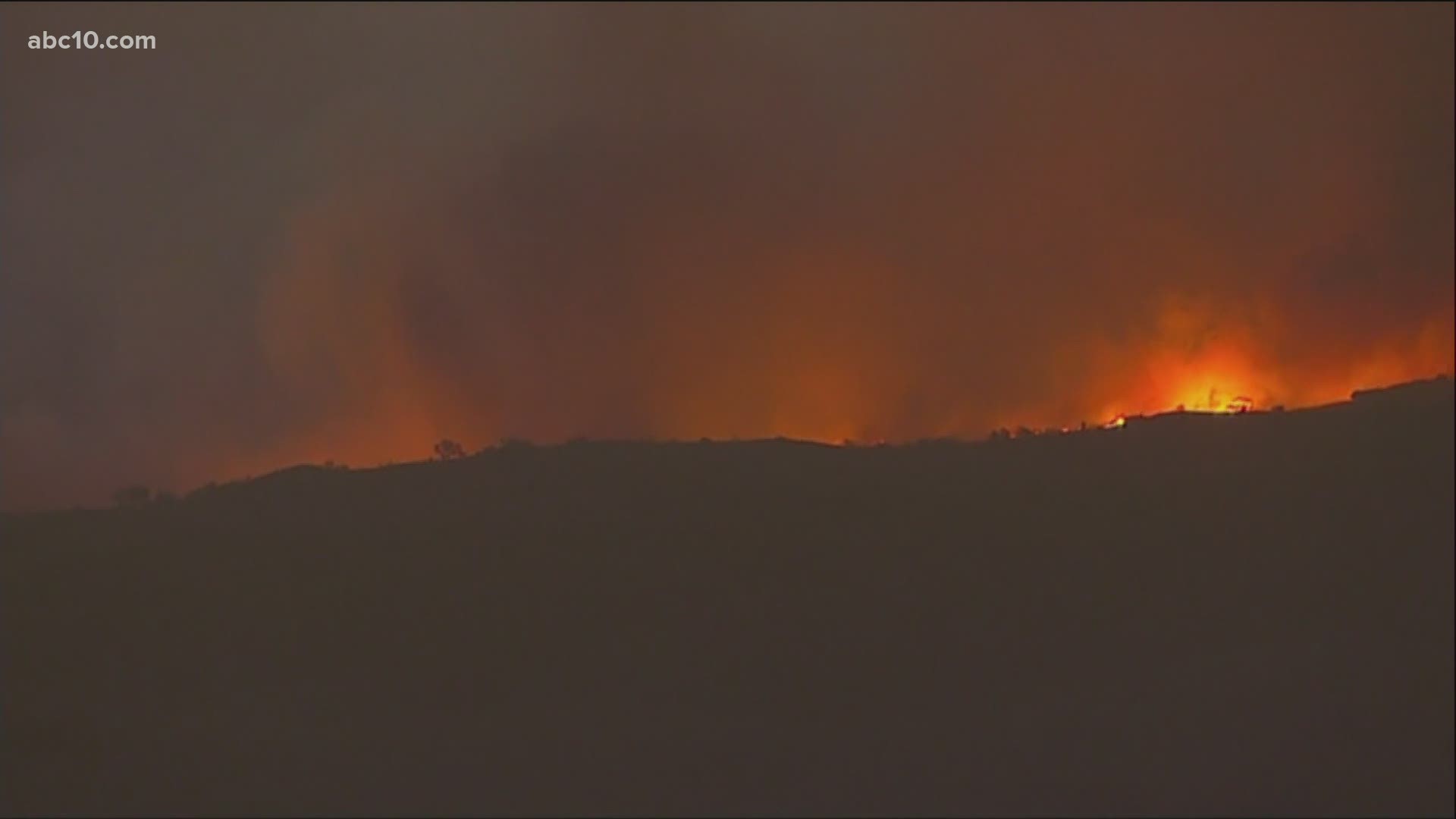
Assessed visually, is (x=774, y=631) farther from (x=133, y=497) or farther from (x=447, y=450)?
(x=133, y=497)

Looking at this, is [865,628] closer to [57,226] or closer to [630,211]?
[630,211]

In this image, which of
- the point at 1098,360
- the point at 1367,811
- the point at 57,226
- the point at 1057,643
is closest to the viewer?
the point at 1367,811

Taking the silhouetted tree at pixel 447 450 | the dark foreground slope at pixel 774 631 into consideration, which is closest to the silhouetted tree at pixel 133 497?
the dark foreground slope at pixel 774 631

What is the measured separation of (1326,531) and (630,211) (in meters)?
1.79

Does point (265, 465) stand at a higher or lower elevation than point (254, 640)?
higher

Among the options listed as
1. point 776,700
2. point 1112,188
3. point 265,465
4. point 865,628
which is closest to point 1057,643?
point 865,628

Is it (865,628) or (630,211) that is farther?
(630,211)

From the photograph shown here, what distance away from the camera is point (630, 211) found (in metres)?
3.27

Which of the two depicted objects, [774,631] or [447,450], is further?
[447,450]

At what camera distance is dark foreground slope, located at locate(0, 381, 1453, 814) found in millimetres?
1915

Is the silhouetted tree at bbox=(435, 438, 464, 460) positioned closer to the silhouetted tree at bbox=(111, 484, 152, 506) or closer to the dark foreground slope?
the dark foreground slope

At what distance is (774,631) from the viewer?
213 centimetres

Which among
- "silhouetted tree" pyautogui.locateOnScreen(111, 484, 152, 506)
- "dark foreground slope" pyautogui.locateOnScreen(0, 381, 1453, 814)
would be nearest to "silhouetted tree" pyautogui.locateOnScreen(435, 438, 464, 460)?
"dark foreground slope" pyautogui.locateOnScreen(0, 381, 1453, 814)

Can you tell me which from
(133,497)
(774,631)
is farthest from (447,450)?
(774,631)
